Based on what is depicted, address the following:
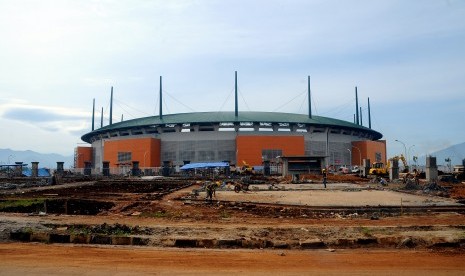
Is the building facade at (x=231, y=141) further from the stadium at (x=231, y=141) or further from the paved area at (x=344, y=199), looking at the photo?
the paved area at (x=344, y=199)

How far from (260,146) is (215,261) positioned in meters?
71.1

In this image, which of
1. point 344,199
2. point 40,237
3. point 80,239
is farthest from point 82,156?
point 80,239

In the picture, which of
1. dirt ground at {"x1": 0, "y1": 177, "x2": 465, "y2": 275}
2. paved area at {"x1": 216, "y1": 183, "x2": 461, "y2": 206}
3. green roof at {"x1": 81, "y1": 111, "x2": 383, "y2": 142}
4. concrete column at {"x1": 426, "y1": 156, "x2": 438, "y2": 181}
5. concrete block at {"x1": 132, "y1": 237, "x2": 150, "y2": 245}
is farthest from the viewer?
green roof at {"x1": 81, "y1": 111, "x2": 383, "y2": 142}

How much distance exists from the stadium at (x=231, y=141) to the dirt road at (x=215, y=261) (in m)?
66.8

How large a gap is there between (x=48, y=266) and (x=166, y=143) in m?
76.9

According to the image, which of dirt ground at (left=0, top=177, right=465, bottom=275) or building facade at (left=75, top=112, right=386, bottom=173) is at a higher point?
building facade at (left=75, top=112, right=386, bottom=173)

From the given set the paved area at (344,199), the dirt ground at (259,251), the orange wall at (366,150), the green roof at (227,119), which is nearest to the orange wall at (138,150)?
the green roof at (227,119)

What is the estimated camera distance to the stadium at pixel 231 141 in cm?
7919

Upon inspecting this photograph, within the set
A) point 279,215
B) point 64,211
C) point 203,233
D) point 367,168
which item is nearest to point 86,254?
point 203,233

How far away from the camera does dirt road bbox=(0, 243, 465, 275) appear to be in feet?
24.0

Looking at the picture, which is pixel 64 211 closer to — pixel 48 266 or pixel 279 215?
pixel 279 215

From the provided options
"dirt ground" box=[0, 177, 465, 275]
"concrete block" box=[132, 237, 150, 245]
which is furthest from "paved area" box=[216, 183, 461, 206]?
"concrete block" box=[132, 237, 150, 245]

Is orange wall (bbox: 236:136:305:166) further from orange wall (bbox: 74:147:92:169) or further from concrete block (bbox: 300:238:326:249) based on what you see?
concrete block (bbox: 300:238:326:249)

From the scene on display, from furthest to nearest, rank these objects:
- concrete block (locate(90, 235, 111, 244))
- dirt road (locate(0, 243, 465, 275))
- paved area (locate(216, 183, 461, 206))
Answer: paved area (locate(216, 183, 461, 206))
concrete block (locate(90, 235, 111, 244))
dirt road (locate(0, 243, 465, 275))
